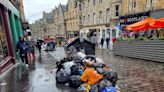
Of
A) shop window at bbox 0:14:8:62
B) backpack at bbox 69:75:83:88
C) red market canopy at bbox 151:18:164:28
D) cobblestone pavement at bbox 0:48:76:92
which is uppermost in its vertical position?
red market canopy at bbox 151:18:164:28

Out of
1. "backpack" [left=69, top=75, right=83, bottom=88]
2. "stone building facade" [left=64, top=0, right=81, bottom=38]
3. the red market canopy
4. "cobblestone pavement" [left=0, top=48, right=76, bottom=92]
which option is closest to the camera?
"cobblestone pavement" [left=0, top=48, right=76, bottom=92]

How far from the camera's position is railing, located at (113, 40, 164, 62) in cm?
1205

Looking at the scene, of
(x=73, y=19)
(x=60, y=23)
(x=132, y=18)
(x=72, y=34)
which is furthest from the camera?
(x=60, y=23)

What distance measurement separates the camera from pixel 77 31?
4772cm

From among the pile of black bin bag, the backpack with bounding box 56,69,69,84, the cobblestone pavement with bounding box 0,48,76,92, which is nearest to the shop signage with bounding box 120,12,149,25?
the cobblestone pavement with bounding box 0,48,76,92

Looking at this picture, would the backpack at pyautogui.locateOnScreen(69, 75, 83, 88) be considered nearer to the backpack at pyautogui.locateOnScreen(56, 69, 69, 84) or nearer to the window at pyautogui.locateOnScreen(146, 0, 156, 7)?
the backpack at pyautogui.locateOnScreen(56, 69, 69, 84)

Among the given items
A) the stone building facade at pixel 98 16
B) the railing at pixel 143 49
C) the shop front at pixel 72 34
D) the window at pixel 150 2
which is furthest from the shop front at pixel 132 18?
the shop front at pixel 72 34

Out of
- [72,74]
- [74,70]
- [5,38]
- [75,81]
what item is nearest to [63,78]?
[72,74]

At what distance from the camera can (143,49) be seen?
13539 mm

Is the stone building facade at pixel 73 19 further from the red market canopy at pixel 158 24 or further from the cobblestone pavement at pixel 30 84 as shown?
the cobblestone pavement at pixel 30 84

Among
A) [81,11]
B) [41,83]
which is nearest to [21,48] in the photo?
[41,83]

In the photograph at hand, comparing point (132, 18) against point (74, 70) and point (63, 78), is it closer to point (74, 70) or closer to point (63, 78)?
point (74, 70)

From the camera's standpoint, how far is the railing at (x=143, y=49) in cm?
1205

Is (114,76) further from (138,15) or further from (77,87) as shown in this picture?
(138,15)
